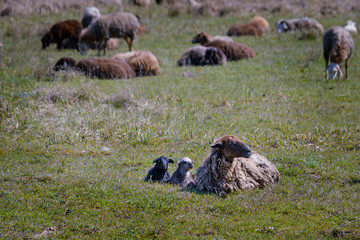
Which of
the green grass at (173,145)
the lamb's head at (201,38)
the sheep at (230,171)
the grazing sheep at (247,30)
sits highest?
the grazing sheep at (247,30)

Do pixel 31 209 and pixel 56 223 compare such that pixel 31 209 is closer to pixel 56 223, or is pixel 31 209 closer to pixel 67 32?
pixel 56 223

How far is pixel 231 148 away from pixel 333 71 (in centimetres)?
1052

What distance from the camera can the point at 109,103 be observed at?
11469 mm

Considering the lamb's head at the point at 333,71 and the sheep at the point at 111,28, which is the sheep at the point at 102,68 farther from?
the lamb's head at the point at 333,71

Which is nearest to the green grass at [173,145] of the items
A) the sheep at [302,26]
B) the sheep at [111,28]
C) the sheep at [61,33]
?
the sheep at [111,28]

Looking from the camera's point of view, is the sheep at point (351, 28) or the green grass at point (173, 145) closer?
the green grass at point (173, 145)

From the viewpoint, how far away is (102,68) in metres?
15.4

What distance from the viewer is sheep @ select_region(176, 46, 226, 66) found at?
59.4 ft

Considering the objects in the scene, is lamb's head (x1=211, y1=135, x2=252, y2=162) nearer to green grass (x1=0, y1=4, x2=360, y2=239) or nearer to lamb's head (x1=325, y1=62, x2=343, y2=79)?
green grass (x1=0, y1=4, x2=360, y2=239)

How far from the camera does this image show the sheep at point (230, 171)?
20.5 feet

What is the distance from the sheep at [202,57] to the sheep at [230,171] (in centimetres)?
1174

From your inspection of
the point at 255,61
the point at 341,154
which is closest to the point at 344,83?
the point at 255,61

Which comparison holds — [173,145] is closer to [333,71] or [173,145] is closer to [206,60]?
[333,71]

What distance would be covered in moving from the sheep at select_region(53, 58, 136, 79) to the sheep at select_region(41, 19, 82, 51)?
6857 millimetres
